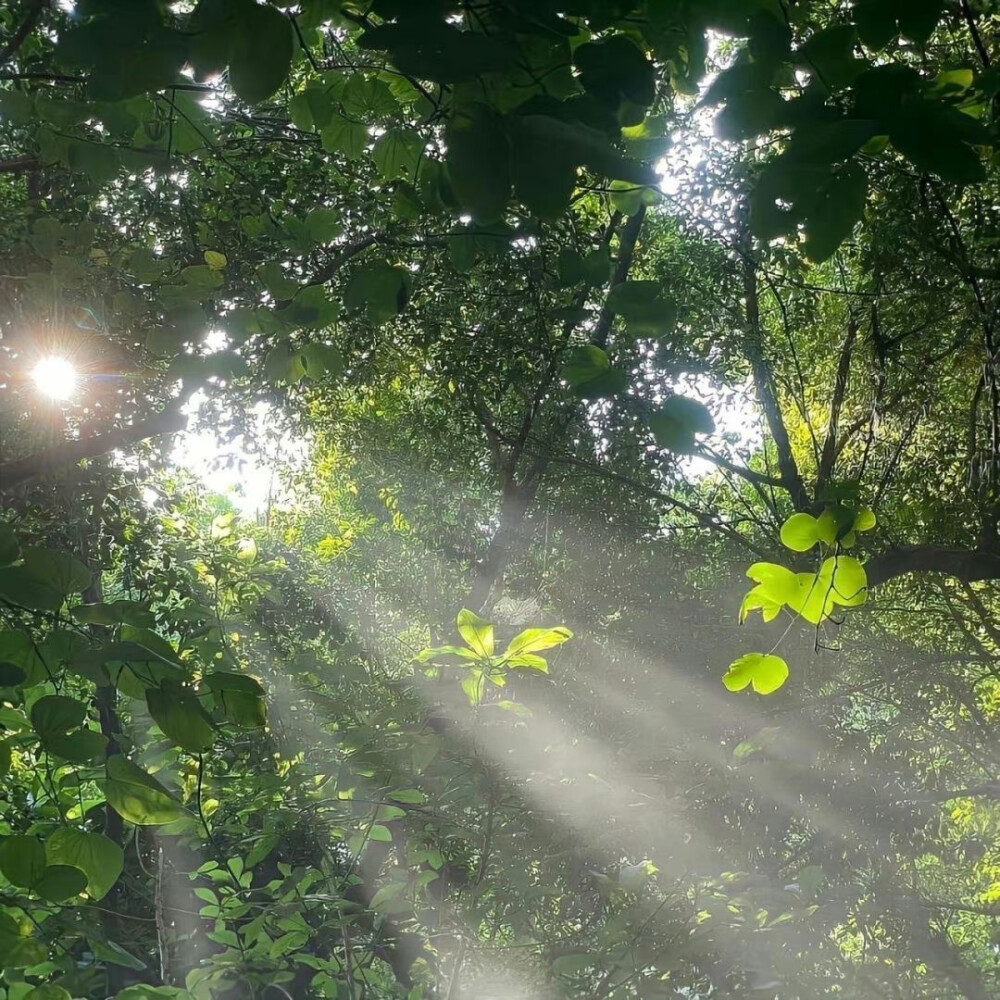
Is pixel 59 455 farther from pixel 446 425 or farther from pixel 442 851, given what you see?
pixel 446 425

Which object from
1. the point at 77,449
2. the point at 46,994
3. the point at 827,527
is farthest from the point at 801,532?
the point at 77,449

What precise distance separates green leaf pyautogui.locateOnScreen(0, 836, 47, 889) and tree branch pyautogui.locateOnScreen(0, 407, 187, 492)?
1.99ft

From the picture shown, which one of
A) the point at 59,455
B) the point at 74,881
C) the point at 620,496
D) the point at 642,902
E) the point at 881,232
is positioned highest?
the point at 881,232

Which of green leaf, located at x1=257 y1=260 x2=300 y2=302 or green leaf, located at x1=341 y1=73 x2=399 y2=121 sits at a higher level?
green leaf, located at x1=341 y1=73 x2=399 y2=121

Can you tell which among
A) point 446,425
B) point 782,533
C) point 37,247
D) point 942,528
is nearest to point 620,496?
point 446,425

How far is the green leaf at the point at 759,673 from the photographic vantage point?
50 centimetres

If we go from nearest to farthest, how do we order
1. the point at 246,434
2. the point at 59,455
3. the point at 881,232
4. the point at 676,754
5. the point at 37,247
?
the point at 37,247
the point at 59,455
the point at 881,232
the point at 676,754
the point at 246,434

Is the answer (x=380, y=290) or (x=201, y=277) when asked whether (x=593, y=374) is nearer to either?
(x=380, y=290)

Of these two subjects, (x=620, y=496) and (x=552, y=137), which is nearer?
(x=552, y=137)

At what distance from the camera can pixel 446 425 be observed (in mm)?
2896

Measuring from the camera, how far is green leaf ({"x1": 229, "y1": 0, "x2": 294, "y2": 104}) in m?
0.41

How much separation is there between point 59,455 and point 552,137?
1.55 m

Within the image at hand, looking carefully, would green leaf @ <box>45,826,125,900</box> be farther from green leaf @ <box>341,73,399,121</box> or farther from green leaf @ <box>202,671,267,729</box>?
green leaf @ <box>341,73,399,121</box>

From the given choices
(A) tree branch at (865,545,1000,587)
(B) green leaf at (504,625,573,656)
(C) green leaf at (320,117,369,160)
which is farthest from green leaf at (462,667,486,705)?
(A) tree branch at (865,545,1000,587)
